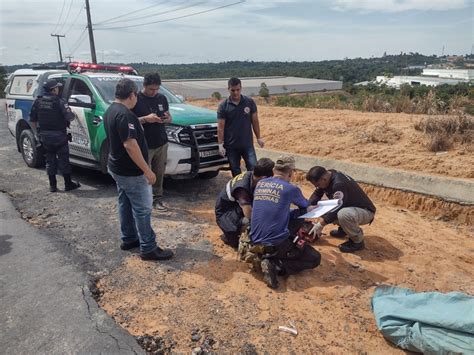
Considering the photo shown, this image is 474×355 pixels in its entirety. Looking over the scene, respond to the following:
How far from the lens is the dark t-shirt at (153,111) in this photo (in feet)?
18.2

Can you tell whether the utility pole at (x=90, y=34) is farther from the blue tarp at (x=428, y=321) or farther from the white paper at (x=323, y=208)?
the blue tarp at (x=428, y=321)

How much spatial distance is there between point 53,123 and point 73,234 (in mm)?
2316

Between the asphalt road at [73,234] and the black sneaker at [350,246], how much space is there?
63.0 inches

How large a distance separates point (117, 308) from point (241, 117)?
10.9ft

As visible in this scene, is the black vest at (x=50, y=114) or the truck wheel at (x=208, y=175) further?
the truck wheel at (x=208, y=175)

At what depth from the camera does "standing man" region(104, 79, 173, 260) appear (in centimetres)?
401

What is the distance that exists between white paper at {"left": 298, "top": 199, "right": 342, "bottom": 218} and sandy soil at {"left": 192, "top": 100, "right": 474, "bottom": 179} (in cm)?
327

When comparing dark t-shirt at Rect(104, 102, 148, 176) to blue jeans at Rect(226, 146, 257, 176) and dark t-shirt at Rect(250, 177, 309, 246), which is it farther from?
blue jeans at Rect(226, 146, 257, 176)

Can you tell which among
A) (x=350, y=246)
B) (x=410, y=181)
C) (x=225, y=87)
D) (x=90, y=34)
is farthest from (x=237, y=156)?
(x=225, y=87)

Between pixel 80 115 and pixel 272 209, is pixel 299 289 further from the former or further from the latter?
pixel 80 115

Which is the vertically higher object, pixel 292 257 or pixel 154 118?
pixel 154 118

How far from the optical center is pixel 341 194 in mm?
4680

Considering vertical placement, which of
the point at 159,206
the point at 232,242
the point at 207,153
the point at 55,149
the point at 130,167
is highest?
the point at 130,167

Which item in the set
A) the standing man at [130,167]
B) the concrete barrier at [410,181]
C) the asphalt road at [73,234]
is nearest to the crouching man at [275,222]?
the asphalt road at [73,234]
